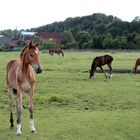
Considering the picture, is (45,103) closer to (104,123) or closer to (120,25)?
(104,123)

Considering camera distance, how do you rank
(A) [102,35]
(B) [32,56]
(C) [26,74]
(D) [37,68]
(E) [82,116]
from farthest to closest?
(A) [102,35] < (E) [82,116] < (C) [26,74] < (B) [32,56] < (D) [37,68]

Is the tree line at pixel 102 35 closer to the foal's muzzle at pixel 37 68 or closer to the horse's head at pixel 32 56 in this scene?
the horse's head at pixel 32 56

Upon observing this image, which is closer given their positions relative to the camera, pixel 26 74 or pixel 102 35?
pixel 26 74

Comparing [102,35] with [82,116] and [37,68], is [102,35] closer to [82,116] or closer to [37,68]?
[82,116]

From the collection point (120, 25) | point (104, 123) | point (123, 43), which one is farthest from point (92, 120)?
point (120, 25)

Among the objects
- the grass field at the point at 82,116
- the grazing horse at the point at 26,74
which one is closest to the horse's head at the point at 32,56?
the grazing horse at the point at 26,74

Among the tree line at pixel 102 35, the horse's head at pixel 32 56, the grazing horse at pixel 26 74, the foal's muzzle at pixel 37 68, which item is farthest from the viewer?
the tree line at pixel 102 35

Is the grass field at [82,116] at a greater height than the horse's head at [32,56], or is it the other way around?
the horse's head at [32,56]

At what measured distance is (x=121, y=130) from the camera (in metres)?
10.4

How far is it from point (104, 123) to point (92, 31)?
111517 mm

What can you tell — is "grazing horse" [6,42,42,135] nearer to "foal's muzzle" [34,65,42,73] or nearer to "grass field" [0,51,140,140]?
"foal's muzzle" [34,65,42,73]

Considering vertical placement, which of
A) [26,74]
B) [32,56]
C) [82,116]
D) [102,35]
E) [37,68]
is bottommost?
[82,116]

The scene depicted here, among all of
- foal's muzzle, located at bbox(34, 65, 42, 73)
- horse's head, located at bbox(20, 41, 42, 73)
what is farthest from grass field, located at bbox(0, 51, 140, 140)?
horse's head, located at bbox(20, 41, 42, 73)

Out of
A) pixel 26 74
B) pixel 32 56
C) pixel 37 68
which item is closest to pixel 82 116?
pixel 26 74
